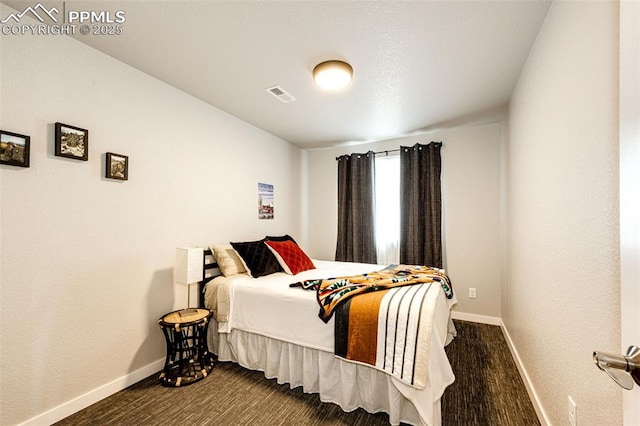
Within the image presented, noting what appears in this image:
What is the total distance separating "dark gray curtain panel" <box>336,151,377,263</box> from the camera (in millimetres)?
4199

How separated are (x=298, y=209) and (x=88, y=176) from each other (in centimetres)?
292

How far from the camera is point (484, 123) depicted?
140 inches

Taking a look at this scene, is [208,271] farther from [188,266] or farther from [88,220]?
[88,220]

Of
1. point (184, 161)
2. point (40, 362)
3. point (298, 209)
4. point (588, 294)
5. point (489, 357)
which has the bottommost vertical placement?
point (489, 357)

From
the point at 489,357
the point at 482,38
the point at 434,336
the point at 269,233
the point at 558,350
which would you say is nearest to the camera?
the point at 558,350

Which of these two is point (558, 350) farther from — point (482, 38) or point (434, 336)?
point (482, 38)

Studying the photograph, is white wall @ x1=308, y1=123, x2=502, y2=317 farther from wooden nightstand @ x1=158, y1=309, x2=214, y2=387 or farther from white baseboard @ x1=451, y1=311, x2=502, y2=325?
wooden nightstand @ x1=158, y1=309, x2=214, y2=387

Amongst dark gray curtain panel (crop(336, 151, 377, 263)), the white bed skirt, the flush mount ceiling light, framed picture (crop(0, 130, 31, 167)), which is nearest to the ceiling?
the flush mount ceiling light

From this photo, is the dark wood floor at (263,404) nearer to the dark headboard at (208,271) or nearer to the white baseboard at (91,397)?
the white baseboard at (91,397)

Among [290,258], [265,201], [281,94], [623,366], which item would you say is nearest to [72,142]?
[281,94]

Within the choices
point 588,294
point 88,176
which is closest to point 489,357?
point 588,294

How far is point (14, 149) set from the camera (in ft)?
5.46

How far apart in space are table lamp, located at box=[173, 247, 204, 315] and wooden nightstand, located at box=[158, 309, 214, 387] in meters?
0.12

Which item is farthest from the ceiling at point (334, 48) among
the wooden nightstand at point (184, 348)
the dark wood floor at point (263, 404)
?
the dark wood floor at point (263, 404)
